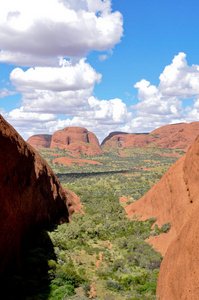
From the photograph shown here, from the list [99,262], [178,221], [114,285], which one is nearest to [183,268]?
[114,285]

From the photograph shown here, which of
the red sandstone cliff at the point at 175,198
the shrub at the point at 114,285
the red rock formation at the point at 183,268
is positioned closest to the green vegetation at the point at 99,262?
the shrub at the point at 114,285

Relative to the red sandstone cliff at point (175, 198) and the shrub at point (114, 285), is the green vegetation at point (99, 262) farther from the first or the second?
the red sandstone cliff at point (175, 198)

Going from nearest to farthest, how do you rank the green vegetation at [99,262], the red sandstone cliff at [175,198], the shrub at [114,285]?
the green vegetation at [99,262] → the shrub at [114,285] → the red sandstone cliff at [175,198]

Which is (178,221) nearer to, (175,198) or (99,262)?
(175,198)

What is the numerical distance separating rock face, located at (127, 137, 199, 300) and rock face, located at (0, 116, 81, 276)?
10593 millimetres

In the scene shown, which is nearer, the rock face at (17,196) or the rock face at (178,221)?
the rock face at (178,221)

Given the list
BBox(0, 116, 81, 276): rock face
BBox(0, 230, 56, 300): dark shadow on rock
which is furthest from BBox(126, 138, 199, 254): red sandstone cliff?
BBox(0, 116, 81, 276): rock face

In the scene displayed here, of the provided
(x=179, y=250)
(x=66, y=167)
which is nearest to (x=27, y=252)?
(x=179, y=250)

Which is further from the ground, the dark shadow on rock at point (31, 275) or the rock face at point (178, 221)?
the rock face at point (178, 221)

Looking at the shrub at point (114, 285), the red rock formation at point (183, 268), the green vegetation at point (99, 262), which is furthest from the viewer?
the shrub at point (114, 285)

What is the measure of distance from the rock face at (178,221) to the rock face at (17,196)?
10593 millimetres

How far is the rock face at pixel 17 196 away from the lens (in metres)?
15.3

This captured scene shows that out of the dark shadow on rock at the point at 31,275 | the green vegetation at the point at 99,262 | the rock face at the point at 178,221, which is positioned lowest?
the green vegetation at the point at 99,262

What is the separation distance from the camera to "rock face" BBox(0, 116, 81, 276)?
1534 centimetres
